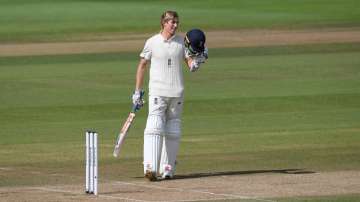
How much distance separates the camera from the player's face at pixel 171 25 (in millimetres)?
15789

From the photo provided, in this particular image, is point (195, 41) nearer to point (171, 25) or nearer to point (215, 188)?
point (171, 25)

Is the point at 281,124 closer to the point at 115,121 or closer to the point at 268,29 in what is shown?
the point at 115,121

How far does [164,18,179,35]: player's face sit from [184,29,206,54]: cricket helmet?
24 centimetres

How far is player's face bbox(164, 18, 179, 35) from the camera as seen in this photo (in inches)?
622

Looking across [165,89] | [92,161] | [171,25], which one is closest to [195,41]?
[171,25]

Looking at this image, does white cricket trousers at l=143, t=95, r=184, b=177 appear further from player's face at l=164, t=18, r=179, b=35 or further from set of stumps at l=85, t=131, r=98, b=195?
set of stumps at l=85, t=131, r=98, b=195

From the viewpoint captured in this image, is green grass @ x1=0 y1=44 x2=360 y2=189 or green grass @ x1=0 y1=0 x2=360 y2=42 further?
green grass @ x1=0 y1=0 x2=360 y2=42

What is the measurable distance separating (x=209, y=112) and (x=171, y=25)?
7371 millimetres

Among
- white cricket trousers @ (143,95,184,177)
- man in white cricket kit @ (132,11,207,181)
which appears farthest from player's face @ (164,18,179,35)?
white cricket trousers @ (143,95,184,177)

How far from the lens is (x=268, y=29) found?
4384 centimetres

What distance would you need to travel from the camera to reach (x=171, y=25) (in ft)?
51.9

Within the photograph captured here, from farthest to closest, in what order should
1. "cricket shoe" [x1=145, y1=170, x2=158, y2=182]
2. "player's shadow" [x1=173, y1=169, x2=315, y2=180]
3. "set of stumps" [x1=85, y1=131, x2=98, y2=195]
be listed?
"player's shadow" [x1=173, y1=169, x2=315, y2=180]
"cricket shoe" [x1=145, y1=170, x2=158, y2=182]
"set of stumps" [x1=85, y1=131, x2=98, y2=195]

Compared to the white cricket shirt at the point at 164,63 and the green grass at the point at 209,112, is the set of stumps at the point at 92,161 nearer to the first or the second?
the green grass at the point at 209,112

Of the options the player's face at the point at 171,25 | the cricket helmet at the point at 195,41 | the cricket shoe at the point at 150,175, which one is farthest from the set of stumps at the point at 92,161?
the cricket helmet at the point at 195,41
